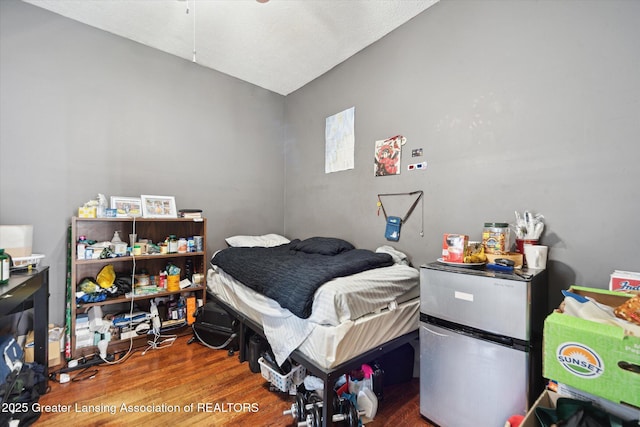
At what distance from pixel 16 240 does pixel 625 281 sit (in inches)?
142

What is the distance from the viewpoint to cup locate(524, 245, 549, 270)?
145 cm

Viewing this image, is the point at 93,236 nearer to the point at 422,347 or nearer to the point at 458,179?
the point at 422,347

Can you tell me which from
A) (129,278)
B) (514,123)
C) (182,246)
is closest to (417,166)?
(514,123)

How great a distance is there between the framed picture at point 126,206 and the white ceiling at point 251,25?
1.47m

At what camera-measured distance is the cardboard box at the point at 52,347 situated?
1881 millimetres

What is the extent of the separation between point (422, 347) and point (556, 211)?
1114mm

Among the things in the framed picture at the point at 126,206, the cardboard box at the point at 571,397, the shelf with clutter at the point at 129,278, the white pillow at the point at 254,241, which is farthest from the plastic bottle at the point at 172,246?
the cardboard box at the point at 571,397

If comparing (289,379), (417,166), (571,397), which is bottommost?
(289,379)

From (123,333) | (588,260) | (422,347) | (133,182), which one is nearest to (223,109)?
(133,182)

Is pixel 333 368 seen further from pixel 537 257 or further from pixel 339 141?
pixel 339 141

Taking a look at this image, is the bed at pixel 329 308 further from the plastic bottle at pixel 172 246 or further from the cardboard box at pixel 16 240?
the cardboard box at pixel 16 240

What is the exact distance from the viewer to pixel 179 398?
171cm

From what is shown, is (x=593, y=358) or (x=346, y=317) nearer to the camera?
(x=593, y=358)

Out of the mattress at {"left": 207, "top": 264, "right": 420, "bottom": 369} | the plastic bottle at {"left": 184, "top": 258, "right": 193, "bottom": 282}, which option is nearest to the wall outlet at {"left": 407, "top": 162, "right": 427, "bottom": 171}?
the mattress at {"left": 207, "top": 264, "right": 420, "bottom": 369}
